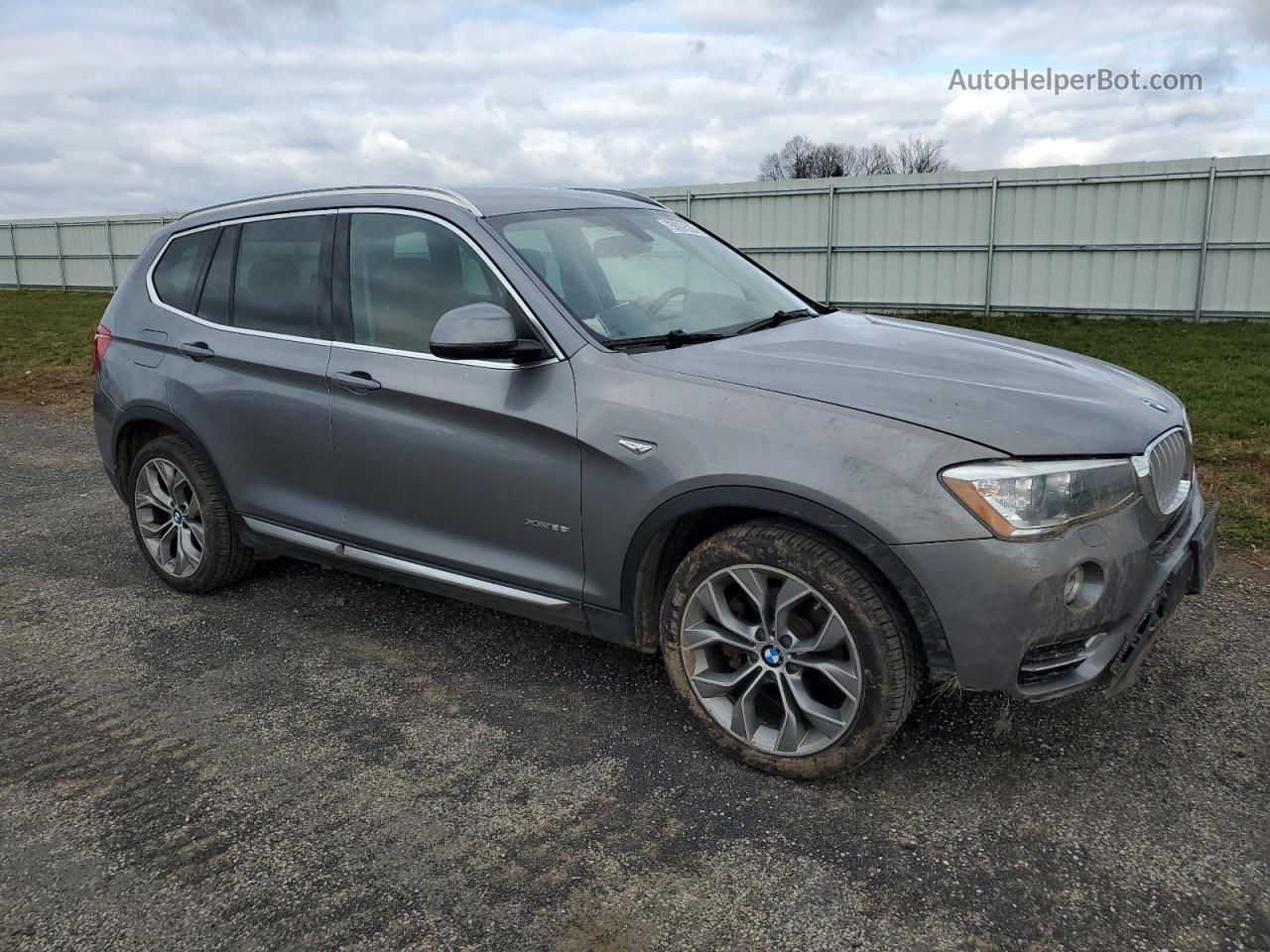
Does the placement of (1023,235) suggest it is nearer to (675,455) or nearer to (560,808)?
(675,455)

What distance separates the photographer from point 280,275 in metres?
4.23

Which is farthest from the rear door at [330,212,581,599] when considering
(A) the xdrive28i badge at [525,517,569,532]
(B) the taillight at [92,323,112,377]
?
(B) the taillight at [92,323,112,377]

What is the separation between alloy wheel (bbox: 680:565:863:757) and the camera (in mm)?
2916

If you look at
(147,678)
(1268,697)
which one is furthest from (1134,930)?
(147,678)

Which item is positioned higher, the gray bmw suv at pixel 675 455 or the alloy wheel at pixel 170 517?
the gray bmw suv at pixel 675 455

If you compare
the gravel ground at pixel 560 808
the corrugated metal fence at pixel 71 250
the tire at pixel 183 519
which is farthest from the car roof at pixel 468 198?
the corrugated metal fence at pixel 71 250

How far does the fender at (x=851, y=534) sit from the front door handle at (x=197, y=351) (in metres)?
2.47

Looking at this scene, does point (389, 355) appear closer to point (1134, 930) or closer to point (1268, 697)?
point (1134, 930)

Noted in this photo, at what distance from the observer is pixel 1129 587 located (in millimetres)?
2803

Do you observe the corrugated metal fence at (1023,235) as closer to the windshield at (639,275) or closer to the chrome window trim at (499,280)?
the windshield at (639,275)

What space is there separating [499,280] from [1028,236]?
1699 cm

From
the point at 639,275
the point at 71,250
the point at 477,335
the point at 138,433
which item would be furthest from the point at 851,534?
the point at 71,250

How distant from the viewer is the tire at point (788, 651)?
2.82m

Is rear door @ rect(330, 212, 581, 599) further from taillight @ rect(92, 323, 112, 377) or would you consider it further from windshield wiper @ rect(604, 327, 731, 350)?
taillight @ rect(92, 323, 112, 377)
